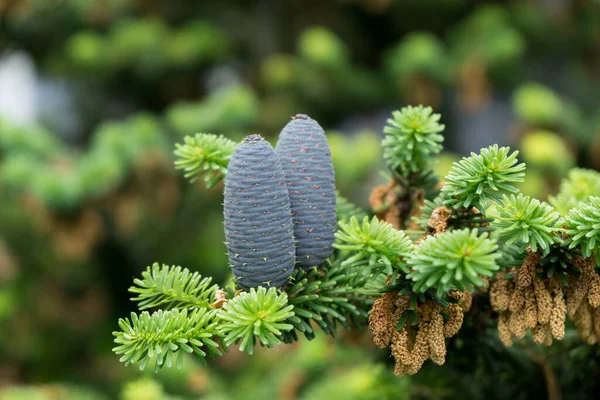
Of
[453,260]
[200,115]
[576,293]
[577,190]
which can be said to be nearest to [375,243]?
[453,260]

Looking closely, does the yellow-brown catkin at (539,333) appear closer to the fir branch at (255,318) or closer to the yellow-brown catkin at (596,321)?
the yellow-brown catkin at (596,321)

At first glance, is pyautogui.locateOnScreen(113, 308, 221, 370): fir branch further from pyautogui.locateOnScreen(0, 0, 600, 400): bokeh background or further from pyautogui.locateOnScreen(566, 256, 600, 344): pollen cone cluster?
pyautogui.locateOnScreen(0, 0, 600, 400): bokeh background

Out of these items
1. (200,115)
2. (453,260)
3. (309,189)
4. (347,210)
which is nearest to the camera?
(453,260)

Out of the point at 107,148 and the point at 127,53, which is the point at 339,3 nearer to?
the point at 127,53

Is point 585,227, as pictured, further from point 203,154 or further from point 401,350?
point 203,154

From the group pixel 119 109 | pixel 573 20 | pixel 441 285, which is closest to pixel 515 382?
pixel 441 285

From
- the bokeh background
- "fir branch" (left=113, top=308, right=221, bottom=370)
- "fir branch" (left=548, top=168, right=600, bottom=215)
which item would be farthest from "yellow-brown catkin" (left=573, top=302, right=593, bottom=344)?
the bokeh background

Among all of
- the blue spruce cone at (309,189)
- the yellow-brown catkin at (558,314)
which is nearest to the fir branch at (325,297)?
the blue spruce cone at (309,189)
